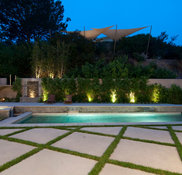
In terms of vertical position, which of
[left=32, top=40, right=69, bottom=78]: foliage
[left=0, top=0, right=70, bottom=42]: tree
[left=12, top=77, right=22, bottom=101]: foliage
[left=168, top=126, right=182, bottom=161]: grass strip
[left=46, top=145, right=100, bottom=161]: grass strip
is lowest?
[left=46, top=145, right=100, bottom=161]: grass strip

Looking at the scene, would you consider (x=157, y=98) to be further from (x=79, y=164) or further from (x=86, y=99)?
(x=79, y=164)

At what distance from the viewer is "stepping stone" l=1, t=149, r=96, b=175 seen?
2.57 metres

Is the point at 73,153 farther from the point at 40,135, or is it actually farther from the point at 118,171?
the point at 40,135

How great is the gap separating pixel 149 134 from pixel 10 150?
3431 millimetres

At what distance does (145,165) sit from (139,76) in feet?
27.5

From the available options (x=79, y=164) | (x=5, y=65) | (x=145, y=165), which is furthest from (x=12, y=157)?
(x=5, y=65)

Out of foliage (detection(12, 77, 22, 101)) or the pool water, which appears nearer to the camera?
the pool water

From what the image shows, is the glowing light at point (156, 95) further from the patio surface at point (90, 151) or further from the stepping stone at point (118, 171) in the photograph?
the stepping stone at point (118, 171)

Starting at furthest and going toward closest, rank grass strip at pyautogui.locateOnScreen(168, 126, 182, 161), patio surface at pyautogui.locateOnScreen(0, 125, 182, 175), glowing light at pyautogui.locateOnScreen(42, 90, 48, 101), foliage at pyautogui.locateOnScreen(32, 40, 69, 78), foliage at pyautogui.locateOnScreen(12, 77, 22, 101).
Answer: foliage at pyautogui.locateOnScreen(32, 40, 69, 78) → foliage at pyautogui.locateOnScreen(12, 77, 22, 101) → glowing light at pyautogui.locateOnScreen(42, 90, 48, 101) → grass strip at pyautogui.locateOnScreen(168, 126, 182, 161) → patio surface at pyautogui.locateOnScreen(0, 125, 182, 175)

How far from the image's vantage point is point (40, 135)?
4.28m

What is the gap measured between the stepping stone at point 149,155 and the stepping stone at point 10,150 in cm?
183

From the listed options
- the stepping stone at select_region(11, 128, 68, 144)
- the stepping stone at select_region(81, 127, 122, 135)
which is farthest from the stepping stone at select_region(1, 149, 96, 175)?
the stepping stone at select_region(81, 127, 122, 135)

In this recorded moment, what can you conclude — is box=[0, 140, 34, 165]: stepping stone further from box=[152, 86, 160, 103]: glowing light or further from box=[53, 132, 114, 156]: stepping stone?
box=[152, 86, 160, 103]: glowing light

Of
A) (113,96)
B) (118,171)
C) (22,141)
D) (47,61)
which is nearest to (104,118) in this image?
(113,96)
